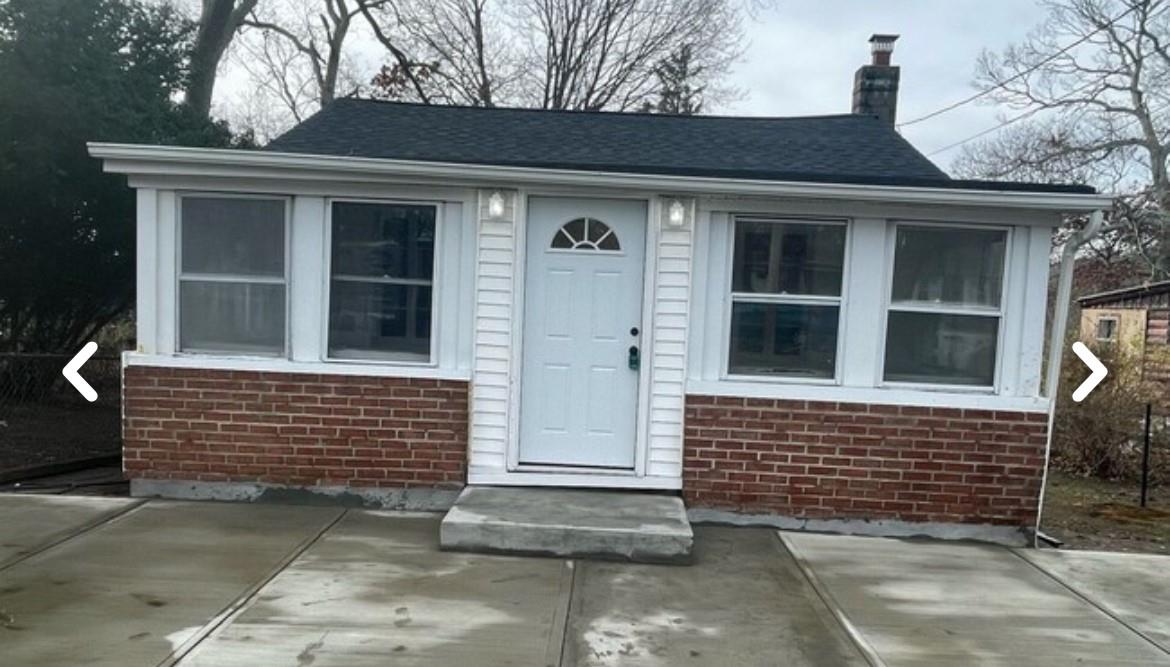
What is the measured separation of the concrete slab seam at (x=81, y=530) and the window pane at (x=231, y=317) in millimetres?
1190

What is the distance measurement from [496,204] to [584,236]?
692 millimetres

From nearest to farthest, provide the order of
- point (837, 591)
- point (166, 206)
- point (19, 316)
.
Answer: point (837, 591) → point (166, 206) → point (19, 316)

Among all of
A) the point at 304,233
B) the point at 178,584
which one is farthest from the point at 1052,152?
the point at 178,584

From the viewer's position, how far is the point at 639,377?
6.14 metres

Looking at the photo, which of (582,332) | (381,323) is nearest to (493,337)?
(582,332)

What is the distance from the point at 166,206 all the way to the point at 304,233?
102cm

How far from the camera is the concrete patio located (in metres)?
3.81

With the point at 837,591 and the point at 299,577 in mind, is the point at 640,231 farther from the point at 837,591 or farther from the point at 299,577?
the point at 299,577

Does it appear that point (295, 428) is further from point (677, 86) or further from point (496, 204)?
point (677, 86)

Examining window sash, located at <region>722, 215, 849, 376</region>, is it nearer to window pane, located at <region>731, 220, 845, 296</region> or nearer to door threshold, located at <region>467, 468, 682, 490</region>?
window pane, located at <region>731, 220, 845, 296</region>

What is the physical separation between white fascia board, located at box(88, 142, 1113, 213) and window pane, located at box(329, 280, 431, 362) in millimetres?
840

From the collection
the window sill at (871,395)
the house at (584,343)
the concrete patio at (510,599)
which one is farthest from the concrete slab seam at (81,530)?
the window sill at (871,395)

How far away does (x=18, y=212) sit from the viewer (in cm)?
897

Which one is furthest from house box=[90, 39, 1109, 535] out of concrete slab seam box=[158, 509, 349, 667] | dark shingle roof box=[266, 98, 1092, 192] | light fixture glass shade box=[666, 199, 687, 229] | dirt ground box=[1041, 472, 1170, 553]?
dirt ground box=[1041, 472, 1170, 553]
